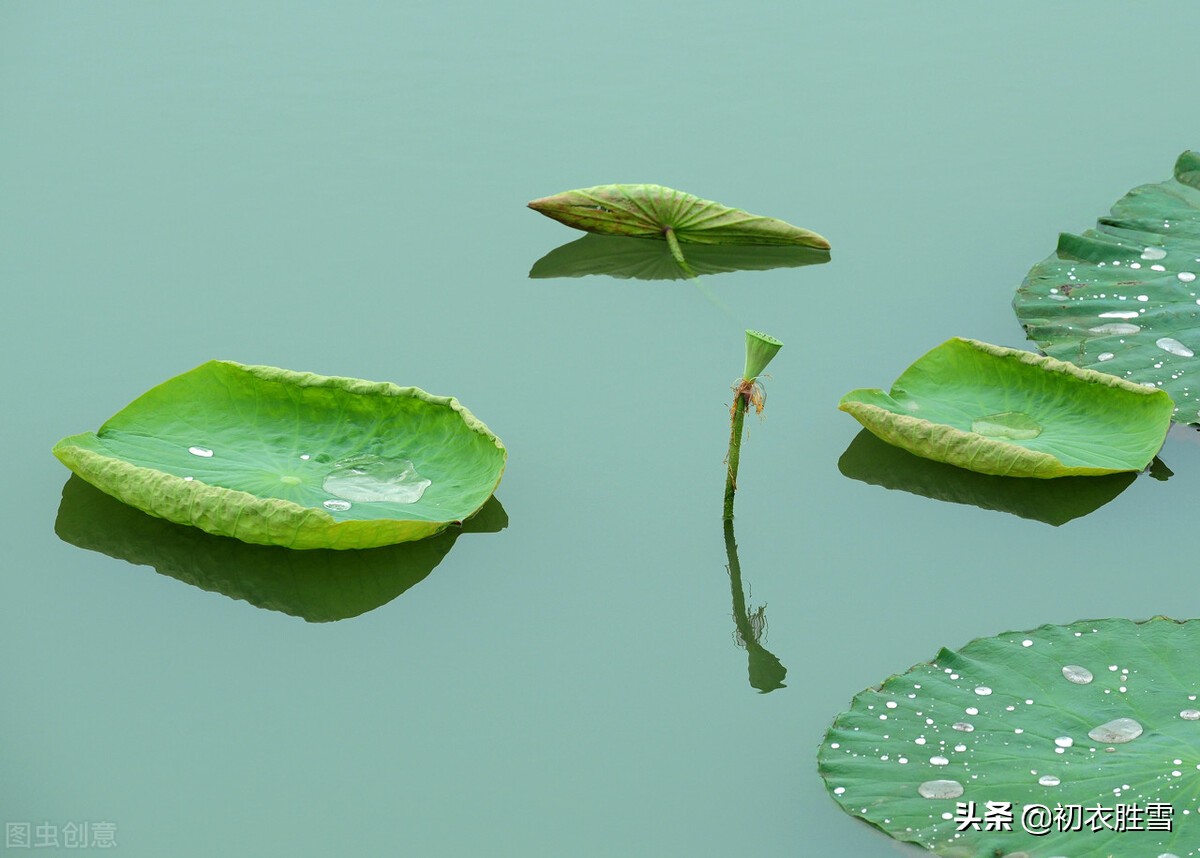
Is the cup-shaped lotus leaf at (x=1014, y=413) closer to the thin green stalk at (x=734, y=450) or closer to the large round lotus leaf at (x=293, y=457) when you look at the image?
the thin green stalk at (x=734, y=450)

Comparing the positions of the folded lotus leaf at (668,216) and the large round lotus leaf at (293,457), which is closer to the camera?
the large round lotus leaf at (293,457)

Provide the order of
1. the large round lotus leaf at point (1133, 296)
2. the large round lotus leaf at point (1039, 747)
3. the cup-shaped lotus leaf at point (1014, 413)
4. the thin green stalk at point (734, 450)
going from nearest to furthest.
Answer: the large round lotus leaf at point (1039, 747) < the thin green stalk at point (734, 450) < the cup-shaped lotus leaf at point (1014, 413) < the large round lotus leaf at point (1133, 296)

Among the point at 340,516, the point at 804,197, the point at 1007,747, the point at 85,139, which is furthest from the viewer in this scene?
the point at 85,139

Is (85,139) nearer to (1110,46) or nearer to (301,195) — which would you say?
(301,195)

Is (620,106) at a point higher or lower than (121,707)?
higher

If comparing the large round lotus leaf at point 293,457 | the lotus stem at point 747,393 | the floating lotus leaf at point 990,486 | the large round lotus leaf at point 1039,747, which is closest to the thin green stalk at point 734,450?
the lotus stem at point 747,393

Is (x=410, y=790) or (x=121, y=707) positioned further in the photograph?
(x=121, y=707)

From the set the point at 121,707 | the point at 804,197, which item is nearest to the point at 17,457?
the point at 121,707
